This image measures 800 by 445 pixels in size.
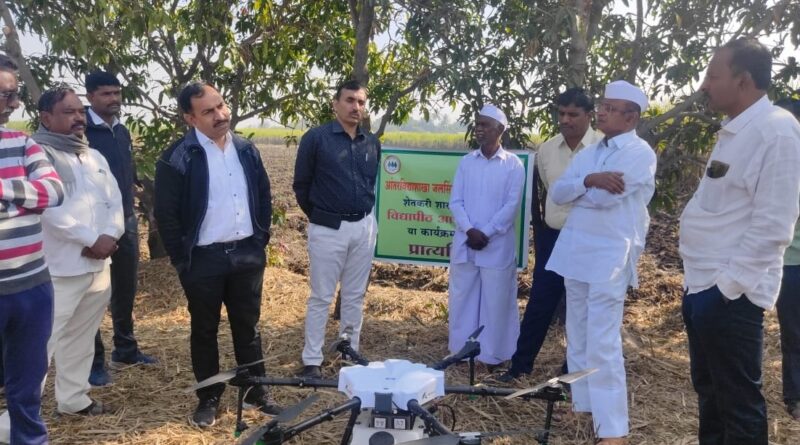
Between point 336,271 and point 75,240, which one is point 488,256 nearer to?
point 336,271

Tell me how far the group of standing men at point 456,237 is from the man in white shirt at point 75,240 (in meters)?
0.01

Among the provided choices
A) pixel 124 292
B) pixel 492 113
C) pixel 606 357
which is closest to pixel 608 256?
pixel 606 357

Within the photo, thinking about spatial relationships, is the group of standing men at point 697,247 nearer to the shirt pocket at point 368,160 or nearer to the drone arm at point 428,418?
the shirt pocket at point 368,160

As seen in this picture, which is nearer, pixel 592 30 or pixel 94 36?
pixel 592 30

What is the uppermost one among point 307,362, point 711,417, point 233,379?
point 233,379

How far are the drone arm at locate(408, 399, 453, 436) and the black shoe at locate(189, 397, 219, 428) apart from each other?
2.27 meters

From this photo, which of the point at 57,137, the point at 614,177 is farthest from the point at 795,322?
the point at 57,137

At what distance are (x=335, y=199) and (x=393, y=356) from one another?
148cm

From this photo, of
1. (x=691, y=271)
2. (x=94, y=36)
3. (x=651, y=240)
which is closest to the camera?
(x=691, y=271)

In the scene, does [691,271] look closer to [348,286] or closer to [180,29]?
[348,286]

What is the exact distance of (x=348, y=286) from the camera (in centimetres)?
515

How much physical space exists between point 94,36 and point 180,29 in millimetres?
883

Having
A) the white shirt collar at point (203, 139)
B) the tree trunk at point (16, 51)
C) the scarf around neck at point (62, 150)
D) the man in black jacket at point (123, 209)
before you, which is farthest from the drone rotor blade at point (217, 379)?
the tree trunk at point (16, 51)

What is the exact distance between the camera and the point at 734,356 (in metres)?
3.08
